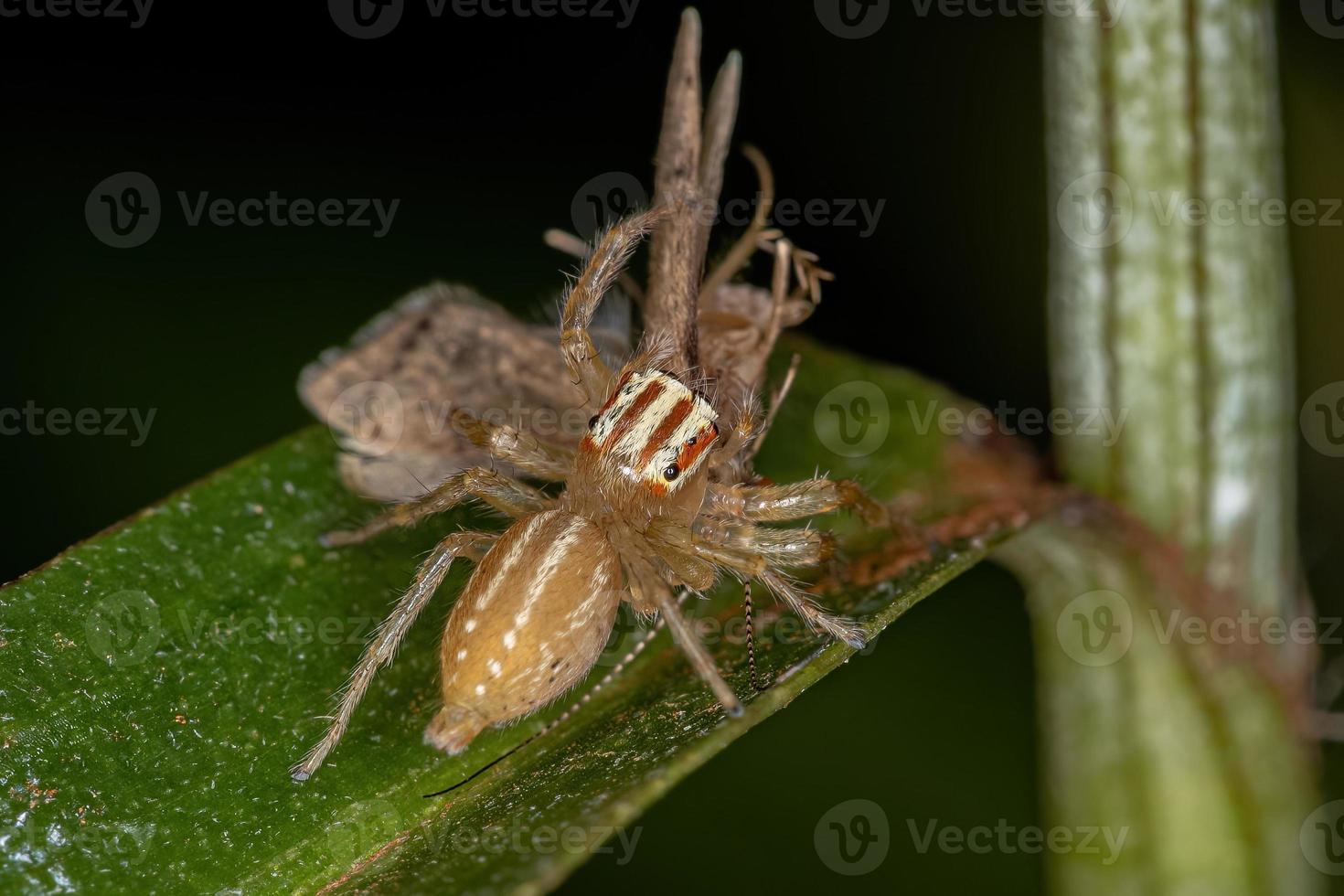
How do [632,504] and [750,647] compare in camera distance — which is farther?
[632,504]

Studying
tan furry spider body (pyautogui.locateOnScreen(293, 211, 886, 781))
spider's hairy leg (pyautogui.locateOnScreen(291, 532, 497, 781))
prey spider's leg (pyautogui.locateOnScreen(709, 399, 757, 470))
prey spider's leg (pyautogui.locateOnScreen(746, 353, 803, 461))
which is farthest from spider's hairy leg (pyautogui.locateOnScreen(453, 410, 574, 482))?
prey spider's leg (pyautogui.locateOnScreen(746, 353, 803, 461))

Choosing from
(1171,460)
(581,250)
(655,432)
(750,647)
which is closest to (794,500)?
(655,432)

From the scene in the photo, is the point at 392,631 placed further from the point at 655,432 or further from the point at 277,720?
the point at 655,432

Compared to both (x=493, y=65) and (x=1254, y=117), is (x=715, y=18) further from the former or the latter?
(x=1254, y=117)

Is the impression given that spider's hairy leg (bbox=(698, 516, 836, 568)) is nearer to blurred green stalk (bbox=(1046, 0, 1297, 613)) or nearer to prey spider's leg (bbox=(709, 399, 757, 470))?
prey spider's leg (bbox=(709, 399, 757, 470))

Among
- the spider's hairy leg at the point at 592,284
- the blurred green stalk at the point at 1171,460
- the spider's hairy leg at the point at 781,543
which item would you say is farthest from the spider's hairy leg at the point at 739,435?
the blurred green stalk at the point at 1171,460

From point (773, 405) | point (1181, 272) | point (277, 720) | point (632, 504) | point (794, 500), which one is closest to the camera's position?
point (277, 720)

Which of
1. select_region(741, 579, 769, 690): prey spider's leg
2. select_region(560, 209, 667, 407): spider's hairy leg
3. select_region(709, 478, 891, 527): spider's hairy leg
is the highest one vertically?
select_region(560, 209, 667, 407): spider's hairy leg
